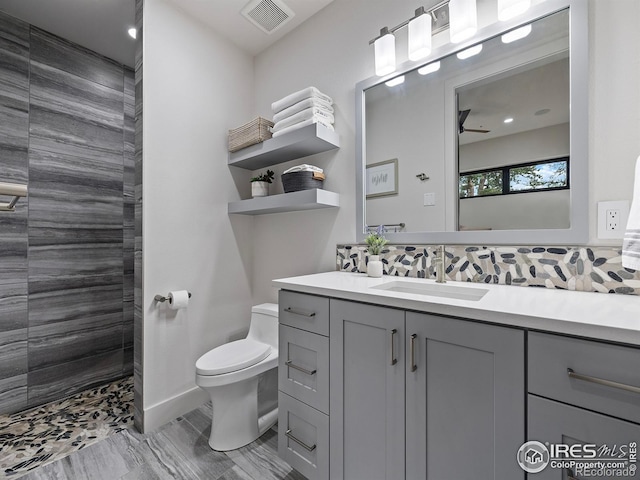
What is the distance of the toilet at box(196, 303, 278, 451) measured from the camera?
4.96 feet

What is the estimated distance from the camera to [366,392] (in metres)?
1.04

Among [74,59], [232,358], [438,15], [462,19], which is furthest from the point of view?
[74,59]

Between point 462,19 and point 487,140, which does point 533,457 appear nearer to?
point 487,140

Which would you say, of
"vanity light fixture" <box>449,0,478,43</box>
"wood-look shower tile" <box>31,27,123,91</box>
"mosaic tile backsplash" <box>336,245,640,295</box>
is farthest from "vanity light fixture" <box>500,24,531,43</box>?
"wood-look shower tile" <box>31,27,123,91</box>

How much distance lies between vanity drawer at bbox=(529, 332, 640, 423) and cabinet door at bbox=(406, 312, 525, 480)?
0.13 feet

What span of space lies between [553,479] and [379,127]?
157 centimetres

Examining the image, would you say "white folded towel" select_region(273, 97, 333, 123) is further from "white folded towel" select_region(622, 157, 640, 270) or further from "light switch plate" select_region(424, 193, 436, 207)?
"white folded towel" select_region(622, 157, 640, 270)

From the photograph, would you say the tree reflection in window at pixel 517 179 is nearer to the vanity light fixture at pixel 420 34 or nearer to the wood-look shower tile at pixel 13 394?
the vanity light fixture at pixel 420 34

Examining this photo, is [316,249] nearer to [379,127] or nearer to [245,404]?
[379,127]

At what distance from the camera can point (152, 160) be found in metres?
1.75

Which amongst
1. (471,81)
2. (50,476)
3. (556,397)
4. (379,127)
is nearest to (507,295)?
(556,397)

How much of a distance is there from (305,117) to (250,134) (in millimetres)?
450

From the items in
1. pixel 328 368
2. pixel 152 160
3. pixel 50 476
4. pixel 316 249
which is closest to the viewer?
pixel 328 368

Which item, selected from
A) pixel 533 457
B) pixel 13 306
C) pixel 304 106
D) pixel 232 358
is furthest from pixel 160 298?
pixel 533 457
